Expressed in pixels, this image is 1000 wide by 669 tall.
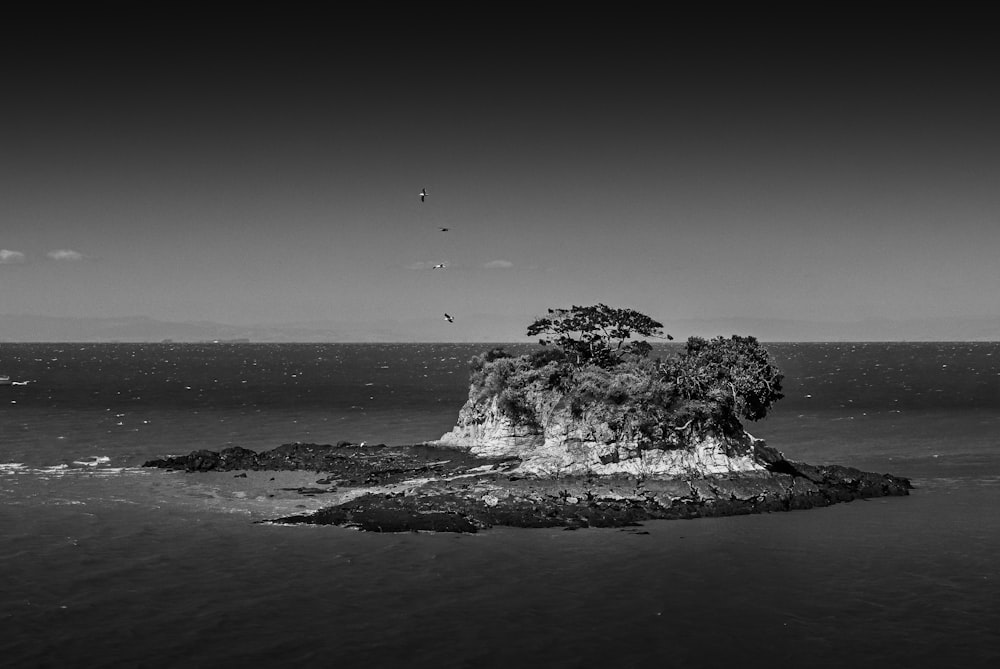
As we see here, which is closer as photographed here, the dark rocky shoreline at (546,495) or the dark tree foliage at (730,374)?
the dark rocky shoreline at (546,495)

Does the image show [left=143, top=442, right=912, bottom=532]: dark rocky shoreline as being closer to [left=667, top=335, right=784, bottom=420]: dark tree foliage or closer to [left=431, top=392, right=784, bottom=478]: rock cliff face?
[left=431, top=392, right=784, bottom=478]: rock cliff face

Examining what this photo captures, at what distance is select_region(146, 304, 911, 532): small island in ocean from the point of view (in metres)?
44.2

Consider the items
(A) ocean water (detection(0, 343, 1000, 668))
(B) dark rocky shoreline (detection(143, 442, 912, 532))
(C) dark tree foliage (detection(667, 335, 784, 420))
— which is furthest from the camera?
(C) dark tree foliage (detection(667, 335, 784, 420))

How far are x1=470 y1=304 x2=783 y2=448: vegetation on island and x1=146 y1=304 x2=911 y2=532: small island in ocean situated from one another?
0.09m

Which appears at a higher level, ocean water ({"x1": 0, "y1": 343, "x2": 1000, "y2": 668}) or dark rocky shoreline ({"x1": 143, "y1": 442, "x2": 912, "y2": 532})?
dark rocky shoreline ({"x1": 143, "y1": 442, "x2": 912, "y2": 532})

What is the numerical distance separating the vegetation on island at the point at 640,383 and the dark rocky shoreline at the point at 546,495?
159 inches

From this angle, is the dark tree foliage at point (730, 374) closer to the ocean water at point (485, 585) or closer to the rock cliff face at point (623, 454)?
the rock cliff face at point (623, 454)

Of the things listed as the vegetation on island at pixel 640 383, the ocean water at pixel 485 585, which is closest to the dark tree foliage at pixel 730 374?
the vegetation on island at pixel 640 383

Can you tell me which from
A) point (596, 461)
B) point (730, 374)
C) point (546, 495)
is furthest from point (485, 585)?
point (730, 374)

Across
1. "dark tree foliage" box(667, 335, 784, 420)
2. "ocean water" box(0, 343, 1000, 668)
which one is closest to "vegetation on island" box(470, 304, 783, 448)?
"dark tree foliage" box(667, 335, 784, 420)

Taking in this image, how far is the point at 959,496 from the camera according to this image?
1934 inches

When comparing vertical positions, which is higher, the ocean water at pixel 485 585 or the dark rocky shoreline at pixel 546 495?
the dark rocky shoreline at pixel 546 495

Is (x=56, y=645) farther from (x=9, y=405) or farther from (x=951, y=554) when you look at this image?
(x=9, y=405)

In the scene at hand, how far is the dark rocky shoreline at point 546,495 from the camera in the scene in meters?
42.2
